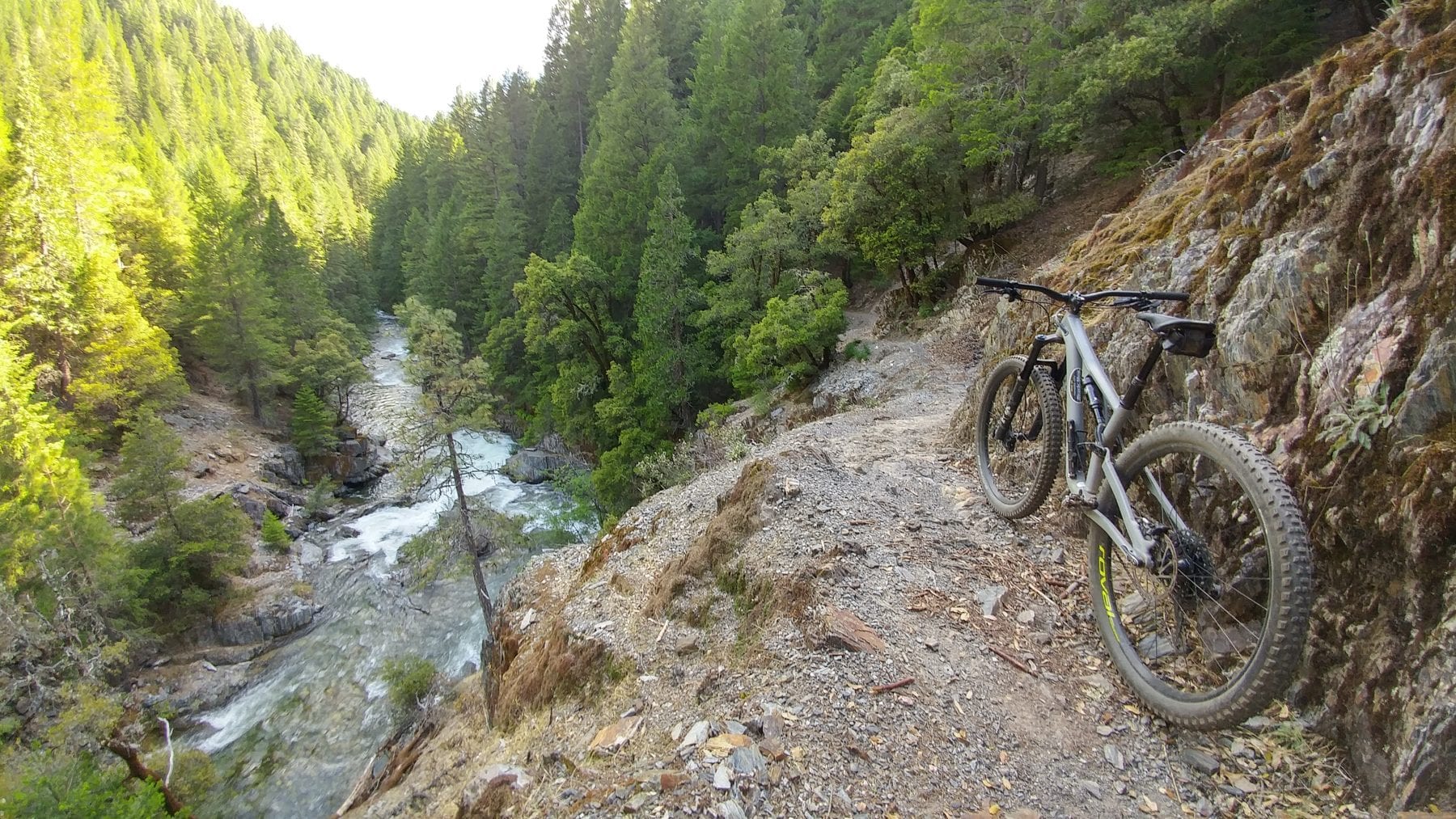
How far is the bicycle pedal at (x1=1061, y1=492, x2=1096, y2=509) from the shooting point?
138 inches

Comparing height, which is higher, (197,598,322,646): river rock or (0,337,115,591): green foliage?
(0,337,115,591): green foliage

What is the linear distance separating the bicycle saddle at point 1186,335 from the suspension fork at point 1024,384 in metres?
1.19

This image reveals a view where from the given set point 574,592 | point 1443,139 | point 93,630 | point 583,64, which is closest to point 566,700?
point 574,592

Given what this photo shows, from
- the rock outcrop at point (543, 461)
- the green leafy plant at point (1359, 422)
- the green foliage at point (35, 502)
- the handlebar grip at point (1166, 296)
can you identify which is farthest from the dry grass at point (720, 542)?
the rock outcrop at point (543, 461)

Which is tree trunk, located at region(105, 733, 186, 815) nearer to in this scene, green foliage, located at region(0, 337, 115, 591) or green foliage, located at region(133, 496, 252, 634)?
green foliage, located at region(0, 337, 115, 591)

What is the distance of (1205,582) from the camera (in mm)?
2957

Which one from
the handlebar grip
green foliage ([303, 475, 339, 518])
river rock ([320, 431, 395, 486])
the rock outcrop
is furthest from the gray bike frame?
river rock ([320, 431, 395, 486])

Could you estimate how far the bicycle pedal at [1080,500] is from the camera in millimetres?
3510

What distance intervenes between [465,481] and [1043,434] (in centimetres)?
2492

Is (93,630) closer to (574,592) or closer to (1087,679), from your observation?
(574,592)

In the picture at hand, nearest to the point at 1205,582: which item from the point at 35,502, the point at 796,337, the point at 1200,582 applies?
the point at 1200,582

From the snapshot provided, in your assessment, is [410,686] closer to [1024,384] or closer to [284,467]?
[1024,384]

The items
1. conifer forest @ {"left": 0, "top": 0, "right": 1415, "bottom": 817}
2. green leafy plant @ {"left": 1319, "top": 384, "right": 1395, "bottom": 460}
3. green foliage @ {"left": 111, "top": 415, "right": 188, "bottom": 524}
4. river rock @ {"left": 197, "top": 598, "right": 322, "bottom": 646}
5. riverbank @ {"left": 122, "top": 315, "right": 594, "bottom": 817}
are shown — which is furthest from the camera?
green foliage @ {"left": 111, "top": 415, "right": 188, "bottom": 524}

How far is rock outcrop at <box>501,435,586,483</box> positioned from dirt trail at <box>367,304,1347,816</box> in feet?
60.9
